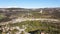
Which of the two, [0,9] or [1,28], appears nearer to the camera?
[1,28]

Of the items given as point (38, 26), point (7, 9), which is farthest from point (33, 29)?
point (7, 9)

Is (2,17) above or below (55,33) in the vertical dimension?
above

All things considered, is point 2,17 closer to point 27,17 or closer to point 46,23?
point 27,17

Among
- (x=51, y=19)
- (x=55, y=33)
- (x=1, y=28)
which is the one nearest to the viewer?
(x=55, y=33)

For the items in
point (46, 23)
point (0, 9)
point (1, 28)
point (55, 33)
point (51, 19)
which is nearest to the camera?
point (55, 33)

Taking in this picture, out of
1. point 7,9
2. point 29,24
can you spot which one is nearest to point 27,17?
point 29,24

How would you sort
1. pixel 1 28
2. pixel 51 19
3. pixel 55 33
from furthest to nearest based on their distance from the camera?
pixel 51 19
pixel 1 28
pixel 55 33

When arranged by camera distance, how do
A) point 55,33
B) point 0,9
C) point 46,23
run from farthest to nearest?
point 0,9 < point 46,23 < point 55,33

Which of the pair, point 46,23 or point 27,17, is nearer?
point 46,23

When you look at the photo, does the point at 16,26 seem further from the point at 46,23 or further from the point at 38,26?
the point at 46,23
